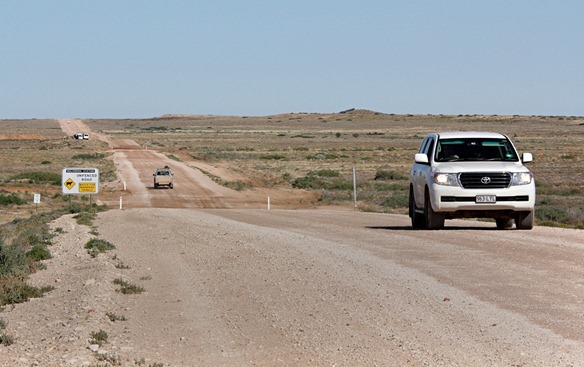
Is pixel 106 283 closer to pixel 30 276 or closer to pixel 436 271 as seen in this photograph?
pixel 30 276

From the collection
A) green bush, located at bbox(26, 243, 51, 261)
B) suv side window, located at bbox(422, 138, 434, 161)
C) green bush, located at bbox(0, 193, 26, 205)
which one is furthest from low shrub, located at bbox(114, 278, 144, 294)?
green bush, located at bbox(0, 193, 26, 205)

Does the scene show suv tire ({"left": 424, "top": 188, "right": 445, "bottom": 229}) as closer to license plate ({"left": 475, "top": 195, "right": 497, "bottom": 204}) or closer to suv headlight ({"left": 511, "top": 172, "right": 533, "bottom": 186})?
license plate ({"left": 475, "top": 195, "right": 497, "bottom": 204})

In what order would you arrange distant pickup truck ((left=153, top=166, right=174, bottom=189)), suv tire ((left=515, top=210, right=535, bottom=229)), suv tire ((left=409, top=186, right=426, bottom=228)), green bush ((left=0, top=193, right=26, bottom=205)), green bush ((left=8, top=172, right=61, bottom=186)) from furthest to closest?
green bush ((left=8, top=172, right=61, bottom=186)) → distant pickup truck ((left=153, top=166, right=174, bottom=189)) → green bush ((left=0, top=193, right=26, bottom=205)) → suv tire ((left=409, top=186, right=426, bottom=228)) → suv tire ((left=515, top=210, right=535, bottom=229))

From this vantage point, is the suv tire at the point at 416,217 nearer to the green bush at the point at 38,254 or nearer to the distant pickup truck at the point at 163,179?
the green bush at the point at 38,254

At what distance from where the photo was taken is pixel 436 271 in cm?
1470

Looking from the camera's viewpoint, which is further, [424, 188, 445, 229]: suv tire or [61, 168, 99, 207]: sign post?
[61, 168, 99, 207]: sign post

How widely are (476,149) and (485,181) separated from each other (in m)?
1.48

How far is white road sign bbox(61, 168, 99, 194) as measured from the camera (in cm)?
3734

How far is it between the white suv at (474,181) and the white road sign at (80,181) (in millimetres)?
18241

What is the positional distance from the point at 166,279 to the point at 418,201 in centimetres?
898

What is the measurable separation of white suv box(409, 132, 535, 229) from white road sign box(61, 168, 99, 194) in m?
18.2

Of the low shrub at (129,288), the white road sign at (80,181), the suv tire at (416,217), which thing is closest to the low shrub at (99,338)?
the low shrub at (129,288)

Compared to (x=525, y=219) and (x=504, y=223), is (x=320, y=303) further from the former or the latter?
(x=504, y=223)

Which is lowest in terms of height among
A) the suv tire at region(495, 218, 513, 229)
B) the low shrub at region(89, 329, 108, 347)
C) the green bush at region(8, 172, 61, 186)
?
the green bush at region(8, 172, 61, 186)
